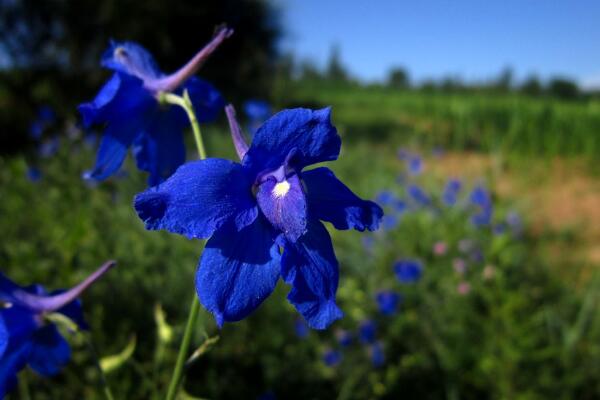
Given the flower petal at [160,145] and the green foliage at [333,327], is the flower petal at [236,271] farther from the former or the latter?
the green foliage at [333,327]

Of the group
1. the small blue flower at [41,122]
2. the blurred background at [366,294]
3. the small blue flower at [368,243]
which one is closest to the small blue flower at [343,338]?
the blurred background at [366,294]

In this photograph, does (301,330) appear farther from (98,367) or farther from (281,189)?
(281,189)

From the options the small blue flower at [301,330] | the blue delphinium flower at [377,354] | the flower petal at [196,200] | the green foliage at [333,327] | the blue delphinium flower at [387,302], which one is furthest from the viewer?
the blue delphinium flower at [387,302]

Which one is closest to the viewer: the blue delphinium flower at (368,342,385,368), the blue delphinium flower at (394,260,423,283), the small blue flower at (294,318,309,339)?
the blue delphinium flower at (368,342,385,368)

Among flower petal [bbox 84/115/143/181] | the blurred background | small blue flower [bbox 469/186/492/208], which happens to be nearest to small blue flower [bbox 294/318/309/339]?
the blurred background

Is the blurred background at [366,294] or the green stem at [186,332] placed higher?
the green stem at [186,332]

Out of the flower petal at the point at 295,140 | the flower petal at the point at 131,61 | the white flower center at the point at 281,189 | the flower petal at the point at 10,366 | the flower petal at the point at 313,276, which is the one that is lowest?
the flower petal at the point at 10,366

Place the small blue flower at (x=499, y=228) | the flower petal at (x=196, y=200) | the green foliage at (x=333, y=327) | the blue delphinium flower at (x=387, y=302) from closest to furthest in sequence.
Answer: the flower petal at (x=196, y=200) < the green foliage at (x=333, y=327) < the blue delphinium flower at (x=387, y=302) < the small blue flower at (x=499, y=228)

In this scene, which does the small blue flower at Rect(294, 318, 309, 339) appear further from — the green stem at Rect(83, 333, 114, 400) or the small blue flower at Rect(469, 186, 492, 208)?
the small blue flower at Rect(469, 186, 492, 208)
